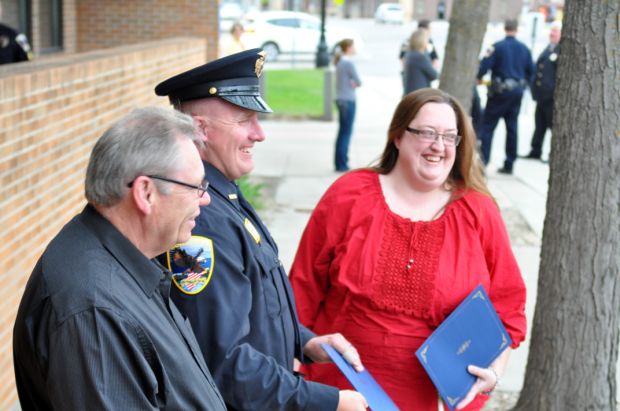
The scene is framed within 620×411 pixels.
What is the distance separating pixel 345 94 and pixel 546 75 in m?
3.05

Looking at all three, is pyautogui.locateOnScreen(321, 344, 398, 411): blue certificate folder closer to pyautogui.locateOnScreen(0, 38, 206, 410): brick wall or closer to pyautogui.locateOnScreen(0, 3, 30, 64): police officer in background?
pyautogui.locateOnScreen(0, 38, 206, 410): brick wall

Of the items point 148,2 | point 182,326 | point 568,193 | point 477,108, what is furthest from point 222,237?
point 148,2

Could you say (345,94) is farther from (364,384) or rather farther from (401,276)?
(364,384)

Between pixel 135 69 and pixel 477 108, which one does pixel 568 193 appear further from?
pixel 477 108

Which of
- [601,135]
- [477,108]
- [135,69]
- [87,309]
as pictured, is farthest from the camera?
[477,108]

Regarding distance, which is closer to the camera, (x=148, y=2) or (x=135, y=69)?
(x=135, y=69)

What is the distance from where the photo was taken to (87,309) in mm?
1880

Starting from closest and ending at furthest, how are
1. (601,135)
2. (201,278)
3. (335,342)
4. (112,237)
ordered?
(112,237) → (201,278) → (335,342) → (601,135)

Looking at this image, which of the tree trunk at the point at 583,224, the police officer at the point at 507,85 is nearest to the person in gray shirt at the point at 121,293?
the tree trunk at the point at 583,224

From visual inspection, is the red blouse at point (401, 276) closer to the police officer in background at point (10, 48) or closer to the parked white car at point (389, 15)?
the police officer in background at point (10, 48)

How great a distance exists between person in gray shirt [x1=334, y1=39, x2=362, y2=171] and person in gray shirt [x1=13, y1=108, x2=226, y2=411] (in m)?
10.0

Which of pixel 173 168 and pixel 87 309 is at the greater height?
pixel 173 168

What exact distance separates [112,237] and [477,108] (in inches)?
443

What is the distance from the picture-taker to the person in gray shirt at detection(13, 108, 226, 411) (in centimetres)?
187
